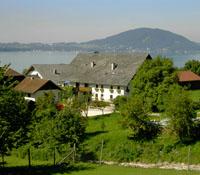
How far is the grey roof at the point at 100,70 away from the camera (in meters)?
74.7

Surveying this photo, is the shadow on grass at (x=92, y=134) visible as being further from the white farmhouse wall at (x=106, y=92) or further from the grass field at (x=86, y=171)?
the white farmhouse wall at (x=106, y=92)

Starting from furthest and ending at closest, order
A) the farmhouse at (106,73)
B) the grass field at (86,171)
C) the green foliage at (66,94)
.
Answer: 1. the farmhouse at (106,73)
2. the green foliage at (66,94)
3. the grass field at (86,171)

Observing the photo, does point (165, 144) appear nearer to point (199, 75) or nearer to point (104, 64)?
point (104, 64)

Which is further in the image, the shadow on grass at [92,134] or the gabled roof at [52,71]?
the gabled roof at [52,71]

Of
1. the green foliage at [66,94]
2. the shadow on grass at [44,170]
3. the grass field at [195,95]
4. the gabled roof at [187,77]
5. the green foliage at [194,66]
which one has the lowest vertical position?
the shadow on grass at [44,170]

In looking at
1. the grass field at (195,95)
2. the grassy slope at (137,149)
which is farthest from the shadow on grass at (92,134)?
the grass field at (195,95)

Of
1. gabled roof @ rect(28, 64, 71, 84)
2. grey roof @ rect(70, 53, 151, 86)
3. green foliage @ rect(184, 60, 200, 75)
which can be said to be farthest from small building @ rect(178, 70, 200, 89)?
gabled roof @ rect(28, 64, 71, 84)

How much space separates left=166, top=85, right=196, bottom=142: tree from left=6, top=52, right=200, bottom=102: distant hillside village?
31.4 metres

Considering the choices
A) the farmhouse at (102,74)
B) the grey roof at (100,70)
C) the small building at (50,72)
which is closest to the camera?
the farmhouse at (102,74)

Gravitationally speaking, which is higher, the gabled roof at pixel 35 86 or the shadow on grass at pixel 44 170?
the gabled roof at pixel 35 86

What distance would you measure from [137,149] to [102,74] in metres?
38.0

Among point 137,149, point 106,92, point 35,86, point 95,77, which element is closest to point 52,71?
point 95,77

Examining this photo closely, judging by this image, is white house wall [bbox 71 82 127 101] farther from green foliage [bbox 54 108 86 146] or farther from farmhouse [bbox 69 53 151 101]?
green foliage [bbox 54 108 86 146]

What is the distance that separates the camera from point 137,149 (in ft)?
133
